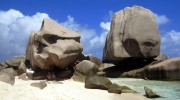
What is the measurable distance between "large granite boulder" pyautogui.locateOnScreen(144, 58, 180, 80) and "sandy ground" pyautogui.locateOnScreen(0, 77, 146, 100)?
5.82 meters

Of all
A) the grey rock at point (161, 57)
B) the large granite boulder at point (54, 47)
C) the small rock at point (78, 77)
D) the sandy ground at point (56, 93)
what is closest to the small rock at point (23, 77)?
the large granite boulder at point (54, 47)

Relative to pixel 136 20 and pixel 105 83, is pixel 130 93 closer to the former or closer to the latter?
pixel 105 83

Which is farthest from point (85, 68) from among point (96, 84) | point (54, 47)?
point (96, 84)

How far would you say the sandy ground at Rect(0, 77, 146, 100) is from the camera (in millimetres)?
12870

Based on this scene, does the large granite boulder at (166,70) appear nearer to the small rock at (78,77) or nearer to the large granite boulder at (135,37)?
the large granite boulder at (135,37)

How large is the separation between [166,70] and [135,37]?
12.2 ft

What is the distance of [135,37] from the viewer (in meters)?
23.2

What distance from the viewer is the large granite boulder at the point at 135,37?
23344mm

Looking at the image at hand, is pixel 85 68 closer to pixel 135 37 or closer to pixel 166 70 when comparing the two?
Answer: pixel 166 70

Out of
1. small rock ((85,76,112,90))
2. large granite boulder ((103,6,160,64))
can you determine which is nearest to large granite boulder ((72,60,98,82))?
small rock ((85,76,112,90))

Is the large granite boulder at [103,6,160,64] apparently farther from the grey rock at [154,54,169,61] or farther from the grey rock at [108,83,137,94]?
the grey rock at [108,83,137,94]

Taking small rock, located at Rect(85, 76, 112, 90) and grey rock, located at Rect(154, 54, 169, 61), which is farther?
grey rock, located at Rect(154, 54, 169, 61)

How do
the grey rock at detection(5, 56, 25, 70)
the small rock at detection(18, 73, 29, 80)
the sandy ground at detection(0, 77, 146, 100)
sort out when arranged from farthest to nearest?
the grey rock at detection(5, 56, 25, 70)
the small rock at detection(18, 73, 29, 80)
the sandy ground at detection(0, 77, 146, 100)

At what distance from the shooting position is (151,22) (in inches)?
944
